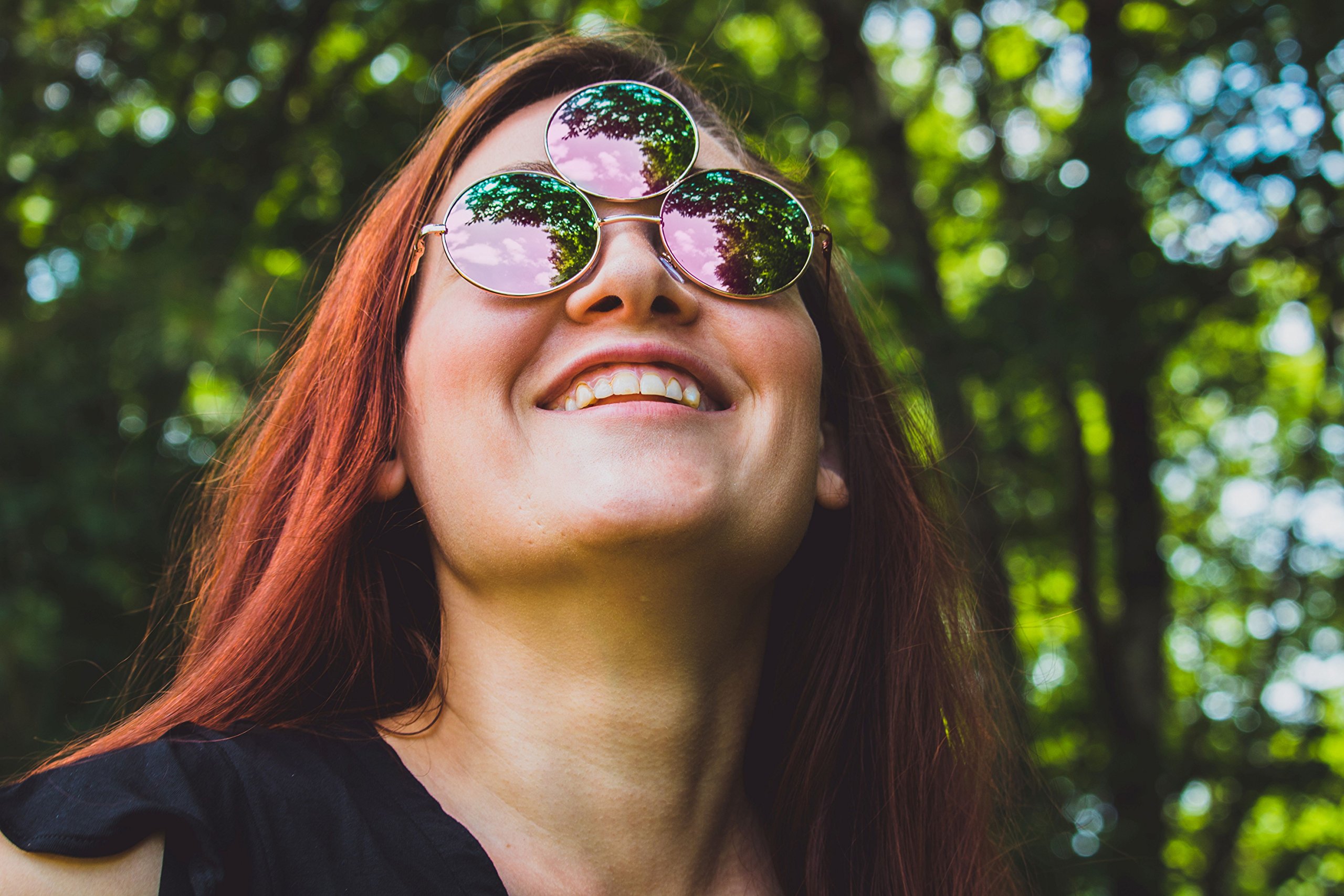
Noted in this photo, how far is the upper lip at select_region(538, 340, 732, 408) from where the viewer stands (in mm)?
1652

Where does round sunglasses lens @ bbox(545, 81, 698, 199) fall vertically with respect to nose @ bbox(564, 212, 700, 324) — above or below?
above

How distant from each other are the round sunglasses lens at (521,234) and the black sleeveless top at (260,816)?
790 mm

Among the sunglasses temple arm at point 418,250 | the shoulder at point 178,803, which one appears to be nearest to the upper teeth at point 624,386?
the sunglasses temple arm at point 418,250

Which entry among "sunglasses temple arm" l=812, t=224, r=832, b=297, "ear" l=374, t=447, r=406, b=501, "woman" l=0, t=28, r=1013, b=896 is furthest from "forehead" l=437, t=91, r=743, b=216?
"ear" l=374, t=447, r=406, b=501

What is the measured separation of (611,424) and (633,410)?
Result: 0.04 metres

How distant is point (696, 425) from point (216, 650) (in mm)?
903

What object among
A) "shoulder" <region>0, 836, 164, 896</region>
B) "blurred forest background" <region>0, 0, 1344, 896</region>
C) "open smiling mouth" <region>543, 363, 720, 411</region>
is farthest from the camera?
"blurred forest background" <region>0, 0, 1344, 896</region>

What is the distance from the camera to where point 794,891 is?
1.85 metres

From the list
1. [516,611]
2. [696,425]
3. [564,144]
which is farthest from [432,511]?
[564,144]

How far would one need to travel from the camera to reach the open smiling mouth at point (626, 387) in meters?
1.63

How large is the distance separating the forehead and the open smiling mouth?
1.53ft

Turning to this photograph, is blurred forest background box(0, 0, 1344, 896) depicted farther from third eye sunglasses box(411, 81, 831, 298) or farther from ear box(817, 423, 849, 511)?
third eye sunglasses box(411, 81, 831, 298)

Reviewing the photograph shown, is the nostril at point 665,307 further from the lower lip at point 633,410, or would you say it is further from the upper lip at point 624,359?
the lower lip at point 633,410

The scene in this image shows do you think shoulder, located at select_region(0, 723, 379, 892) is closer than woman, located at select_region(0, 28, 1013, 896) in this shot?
Yes
